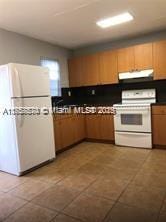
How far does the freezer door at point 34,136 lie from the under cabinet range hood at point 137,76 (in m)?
1.90

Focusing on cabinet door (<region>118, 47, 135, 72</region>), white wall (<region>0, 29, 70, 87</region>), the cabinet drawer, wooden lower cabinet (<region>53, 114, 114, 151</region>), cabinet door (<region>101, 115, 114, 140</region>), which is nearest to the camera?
white wall (<region>0, 29, 70, 87</region>)

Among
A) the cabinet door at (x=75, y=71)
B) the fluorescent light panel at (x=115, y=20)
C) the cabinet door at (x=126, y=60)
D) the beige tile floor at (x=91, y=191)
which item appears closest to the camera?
the beige tile floor at (x=91, y=191)

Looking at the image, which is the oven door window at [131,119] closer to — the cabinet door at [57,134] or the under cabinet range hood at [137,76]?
the under cabinet range hood at [137,76]

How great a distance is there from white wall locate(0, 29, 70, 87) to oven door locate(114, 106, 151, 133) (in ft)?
5.61

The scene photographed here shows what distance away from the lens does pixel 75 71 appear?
497cm

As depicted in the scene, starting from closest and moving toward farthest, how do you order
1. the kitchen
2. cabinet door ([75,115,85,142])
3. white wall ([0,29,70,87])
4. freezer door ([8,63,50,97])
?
1. the kitchen
2. freezer door ([8,63,50,97])
3. white wall ([0,29,70,87])
4. cabinet door ([75,115,85,142])

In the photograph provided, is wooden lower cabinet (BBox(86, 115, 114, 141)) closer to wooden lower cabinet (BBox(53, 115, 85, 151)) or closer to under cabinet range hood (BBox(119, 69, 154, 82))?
wooden lower cabinet (BBox(53, 115, 85, 151))

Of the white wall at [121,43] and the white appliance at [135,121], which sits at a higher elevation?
the white wall at [121,43]

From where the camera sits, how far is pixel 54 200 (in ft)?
7.30

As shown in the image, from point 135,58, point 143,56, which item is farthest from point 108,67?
point 143,56

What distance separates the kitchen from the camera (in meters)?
2.22

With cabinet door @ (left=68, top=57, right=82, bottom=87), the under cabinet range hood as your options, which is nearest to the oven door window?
the under cabinet range hood

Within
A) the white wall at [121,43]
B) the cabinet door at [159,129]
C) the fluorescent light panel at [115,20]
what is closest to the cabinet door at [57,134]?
the cabinet door at [159,129]

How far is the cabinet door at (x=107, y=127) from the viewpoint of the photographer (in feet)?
14.3
